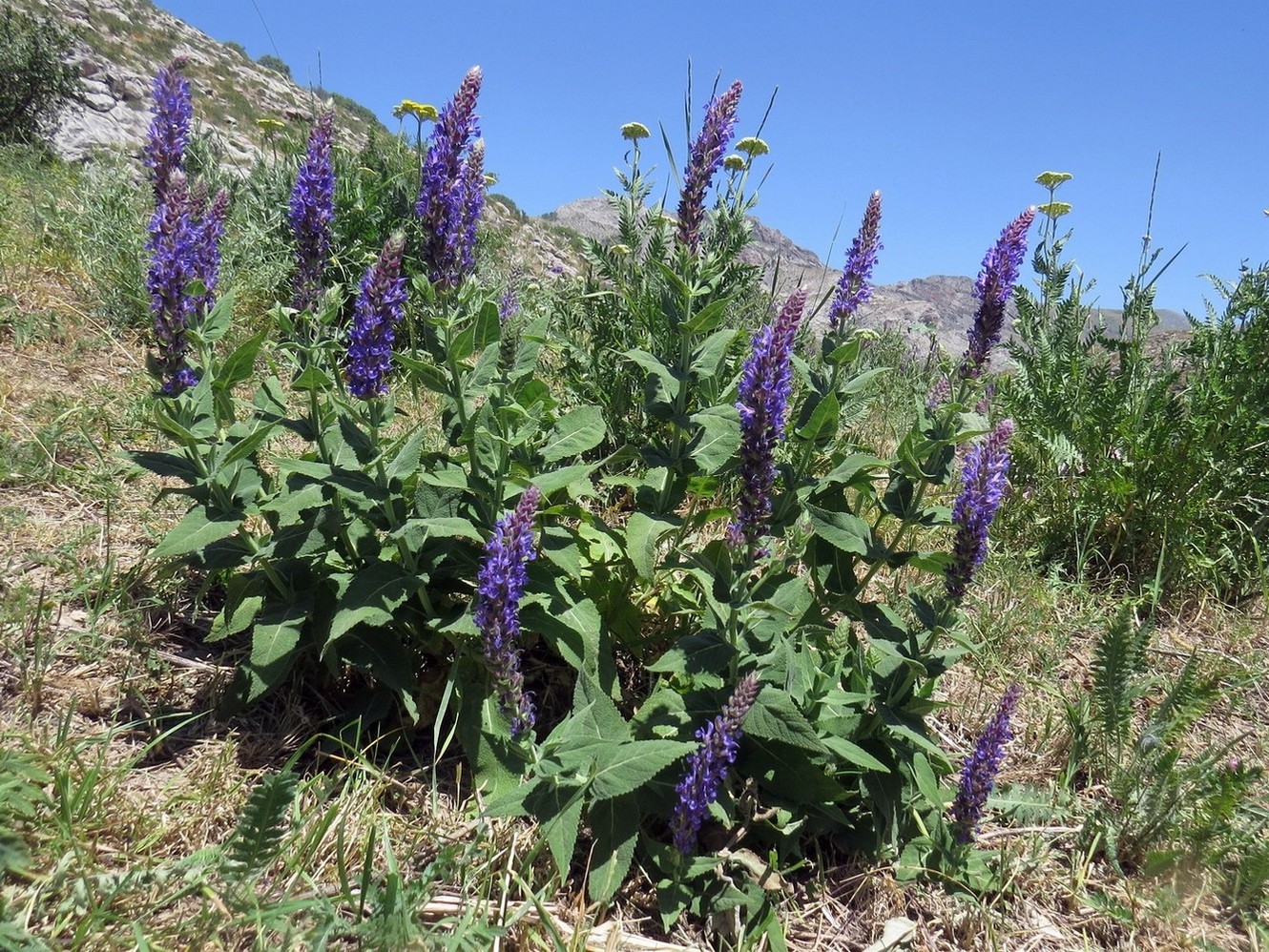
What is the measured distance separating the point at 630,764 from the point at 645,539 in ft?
1.95

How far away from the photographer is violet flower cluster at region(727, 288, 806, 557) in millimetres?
1833

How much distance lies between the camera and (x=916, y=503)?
89.2 inches

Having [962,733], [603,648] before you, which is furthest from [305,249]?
[962,733]

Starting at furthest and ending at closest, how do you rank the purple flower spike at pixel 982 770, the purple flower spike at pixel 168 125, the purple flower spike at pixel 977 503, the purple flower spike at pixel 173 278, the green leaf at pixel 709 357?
the purple flower spike at pixel 168 125
the green leaf at pixel 709 357
the purple flower spike at pixel 173 278
the purple flower spike at pixel 982 770
the purple flower spike at pixel 977 503

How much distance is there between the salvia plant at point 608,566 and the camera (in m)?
1.91

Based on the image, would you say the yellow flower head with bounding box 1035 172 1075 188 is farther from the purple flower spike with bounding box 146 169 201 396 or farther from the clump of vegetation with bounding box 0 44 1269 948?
the purple flower spike with bounding box 146 169 201 396

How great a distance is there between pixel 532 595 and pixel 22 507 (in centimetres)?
224

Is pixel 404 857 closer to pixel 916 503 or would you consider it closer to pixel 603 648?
pixel 603 648

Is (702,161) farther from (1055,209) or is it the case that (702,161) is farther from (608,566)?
(1055,209)

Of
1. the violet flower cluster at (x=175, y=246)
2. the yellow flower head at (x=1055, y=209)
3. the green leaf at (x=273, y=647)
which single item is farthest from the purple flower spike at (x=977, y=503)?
the yellow flower head at (x=1055, y=209)

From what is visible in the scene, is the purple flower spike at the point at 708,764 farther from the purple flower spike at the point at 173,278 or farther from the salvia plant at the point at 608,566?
the purple flower spike at the point at 173,278

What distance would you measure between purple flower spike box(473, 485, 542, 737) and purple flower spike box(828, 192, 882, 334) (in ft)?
4.53

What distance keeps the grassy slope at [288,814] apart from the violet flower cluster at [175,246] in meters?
0.20

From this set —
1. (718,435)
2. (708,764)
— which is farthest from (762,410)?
(708,764)
